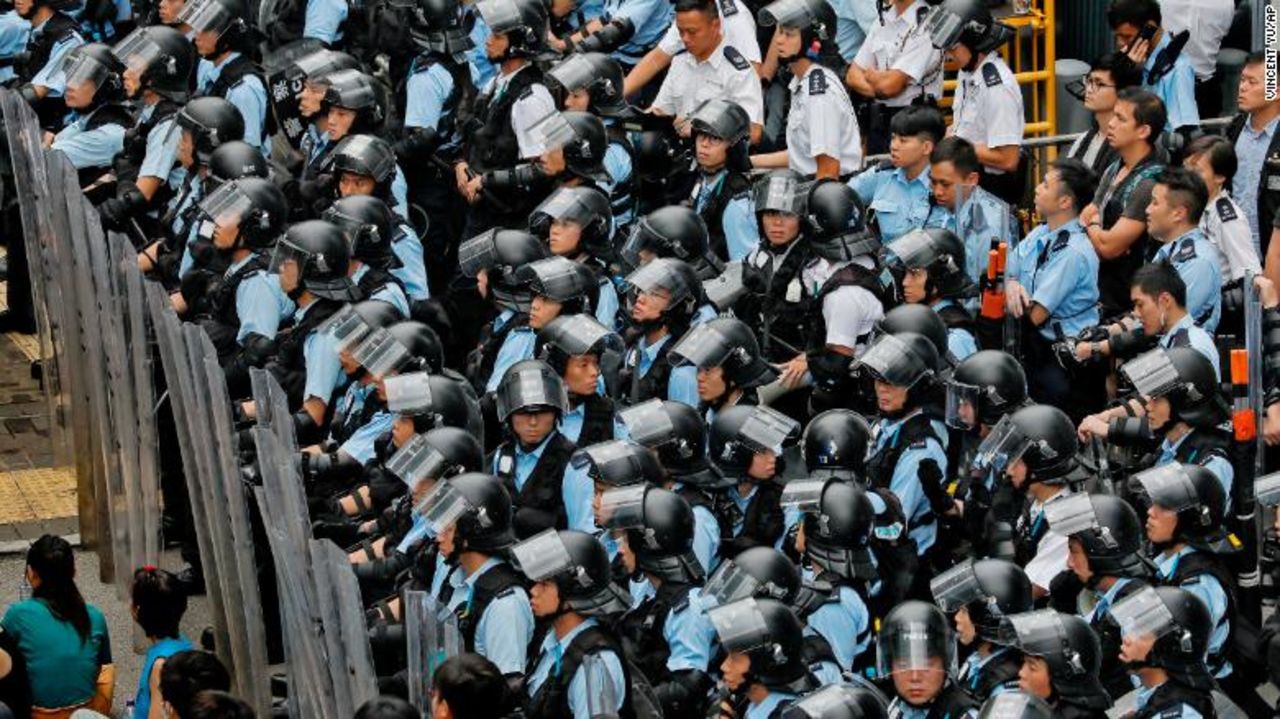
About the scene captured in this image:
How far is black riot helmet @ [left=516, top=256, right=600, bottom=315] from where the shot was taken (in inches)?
551

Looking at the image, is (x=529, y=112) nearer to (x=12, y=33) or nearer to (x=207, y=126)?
(x=207, y=126)

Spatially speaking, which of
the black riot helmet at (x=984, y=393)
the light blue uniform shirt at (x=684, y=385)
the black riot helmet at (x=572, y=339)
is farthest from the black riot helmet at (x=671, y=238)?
the black riot helmet at (x=984, y=393)

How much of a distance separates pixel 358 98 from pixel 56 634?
13.4ft

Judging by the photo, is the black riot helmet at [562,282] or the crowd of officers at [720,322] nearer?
the crowd of officers at [720,322]

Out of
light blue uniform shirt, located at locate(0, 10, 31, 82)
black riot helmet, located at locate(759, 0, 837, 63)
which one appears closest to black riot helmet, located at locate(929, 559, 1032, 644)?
black riot helmet, located at locate(759, 0, 837, 63)

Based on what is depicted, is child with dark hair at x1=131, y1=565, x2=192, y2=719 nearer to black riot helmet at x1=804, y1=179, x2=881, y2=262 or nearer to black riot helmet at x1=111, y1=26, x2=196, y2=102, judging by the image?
black riot helmet at x1=804, y1=179, x2=881, y2=262

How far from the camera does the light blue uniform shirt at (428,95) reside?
1638cm

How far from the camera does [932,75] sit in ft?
52.1

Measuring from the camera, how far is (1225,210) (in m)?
14.3

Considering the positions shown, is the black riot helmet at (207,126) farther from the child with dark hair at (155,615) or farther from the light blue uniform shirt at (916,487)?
the light blue uniform shirt at (916,487)

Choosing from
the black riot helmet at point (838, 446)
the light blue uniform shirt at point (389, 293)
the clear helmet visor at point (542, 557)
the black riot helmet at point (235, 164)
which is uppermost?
the clear helmet visor at point (542, 557)

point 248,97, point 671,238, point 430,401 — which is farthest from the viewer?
point 248,97

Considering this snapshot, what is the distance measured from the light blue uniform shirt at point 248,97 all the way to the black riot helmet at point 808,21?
2.89 metres

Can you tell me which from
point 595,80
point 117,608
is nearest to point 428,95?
point 595,80
